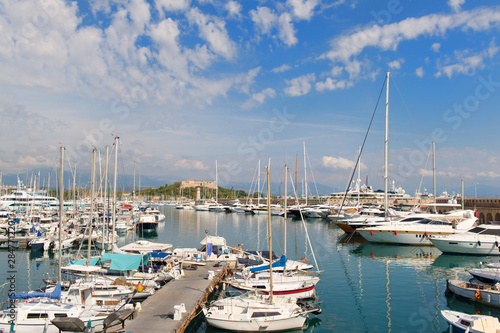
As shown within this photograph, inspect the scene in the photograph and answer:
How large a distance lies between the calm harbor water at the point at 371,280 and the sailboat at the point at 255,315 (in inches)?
38.3

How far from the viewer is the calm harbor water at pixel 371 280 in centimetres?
1930

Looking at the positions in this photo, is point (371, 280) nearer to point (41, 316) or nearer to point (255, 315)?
point (255, 315)

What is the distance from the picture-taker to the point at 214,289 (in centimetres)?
2516

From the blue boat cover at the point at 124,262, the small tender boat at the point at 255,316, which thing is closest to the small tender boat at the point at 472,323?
the small tender boat at the point at 255,316

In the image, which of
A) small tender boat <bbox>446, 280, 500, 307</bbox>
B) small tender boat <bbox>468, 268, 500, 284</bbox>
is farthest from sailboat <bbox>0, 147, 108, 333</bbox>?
small tender boat <bbox>468, 268, 500, 284</bbox>

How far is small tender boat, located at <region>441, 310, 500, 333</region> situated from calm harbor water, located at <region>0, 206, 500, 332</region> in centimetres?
172

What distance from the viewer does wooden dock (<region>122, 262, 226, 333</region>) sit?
16.5 meters

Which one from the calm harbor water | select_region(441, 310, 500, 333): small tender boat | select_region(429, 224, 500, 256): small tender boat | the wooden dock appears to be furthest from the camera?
select_region(429, 224, 500, 256): small tender boat

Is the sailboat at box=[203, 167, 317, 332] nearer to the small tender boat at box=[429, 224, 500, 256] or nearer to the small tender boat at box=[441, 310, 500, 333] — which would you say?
the small tender boat at box=[441, 310, 500, 333]

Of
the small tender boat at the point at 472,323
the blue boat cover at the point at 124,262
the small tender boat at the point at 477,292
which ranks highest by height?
the blue boat cover at the point at 124,262

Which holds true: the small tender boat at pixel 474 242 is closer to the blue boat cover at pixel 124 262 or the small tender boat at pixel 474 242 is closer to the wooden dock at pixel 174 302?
the wooden dock at pixel 174 302

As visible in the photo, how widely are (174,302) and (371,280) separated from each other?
15786 millimetres

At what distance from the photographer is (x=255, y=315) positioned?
17.5 metres

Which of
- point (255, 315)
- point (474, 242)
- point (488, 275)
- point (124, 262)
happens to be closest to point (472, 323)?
point (488, 275)
